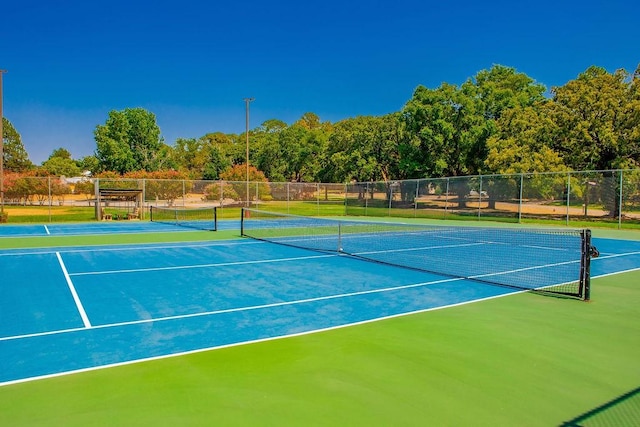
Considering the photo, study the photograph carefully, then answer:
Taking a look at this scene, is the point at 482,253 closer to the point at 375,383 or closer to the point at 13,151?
the point at 375,383

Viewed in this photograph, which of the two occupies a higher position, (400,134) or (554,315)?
(400,134)

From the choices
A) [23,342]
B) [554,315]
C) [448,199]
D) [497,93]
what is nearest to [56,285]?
[23,342]

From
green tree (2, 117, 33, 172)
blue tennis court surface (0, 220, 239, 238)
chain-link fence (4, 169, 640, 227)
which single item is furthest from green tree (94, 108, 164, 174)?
blue tennis court surface (0, 220, 239, 238)

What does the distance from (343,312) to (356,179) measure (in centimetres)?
4107

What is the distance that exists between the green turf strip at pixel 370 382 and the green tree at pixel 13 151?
74530 mm

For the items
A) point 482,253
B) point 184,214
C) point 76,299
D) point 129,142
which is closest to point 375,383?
point 76,299

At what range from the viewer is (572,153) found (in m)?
28.1

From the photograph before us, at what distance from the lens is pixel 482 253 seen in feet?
43.6

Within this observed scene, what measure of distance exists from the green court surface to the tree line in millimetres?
25082

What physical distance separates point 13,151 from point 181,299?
243 ft

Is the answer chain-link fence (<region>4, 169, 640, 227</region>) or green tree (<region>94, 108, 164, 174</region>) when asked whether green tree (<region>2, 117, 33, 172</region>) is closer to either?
green tree (<region>94, 108, 164, 174</region>)

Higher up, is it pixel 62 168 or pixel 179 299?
pixel 62 168

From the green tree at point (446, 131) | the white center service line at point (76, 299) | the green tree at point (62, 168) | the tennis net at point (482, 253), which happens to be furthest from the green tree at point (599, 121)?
the green tree at point (62, 168)

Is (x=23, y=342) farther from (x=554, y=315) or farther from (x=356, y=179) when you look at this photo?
(x=356, y=179)
